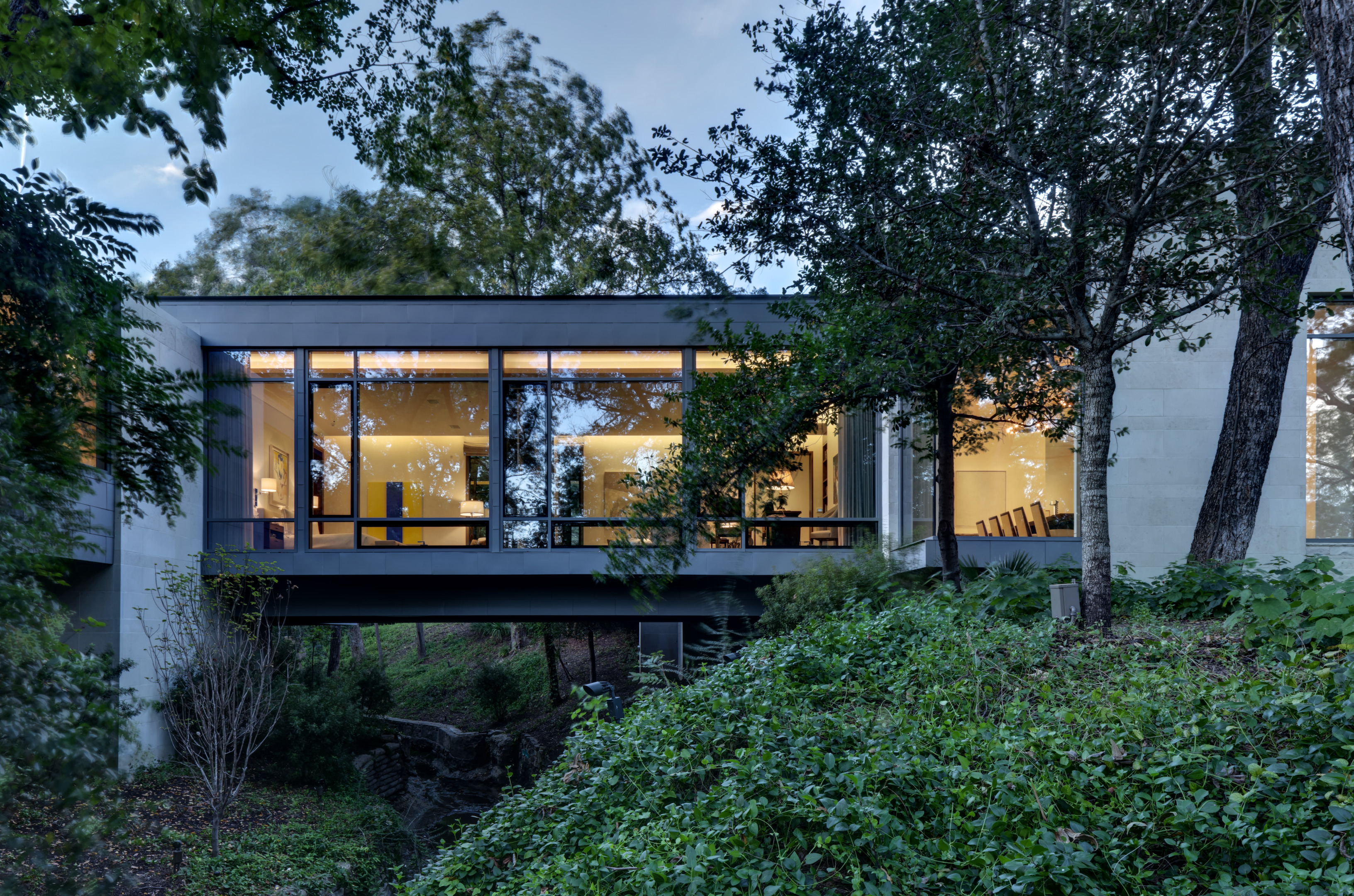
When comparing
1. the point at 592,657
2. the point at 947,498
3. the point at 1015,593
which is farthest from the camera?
the point at 592,657

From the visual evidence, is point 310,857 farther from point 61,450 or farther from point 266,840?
point 61,450

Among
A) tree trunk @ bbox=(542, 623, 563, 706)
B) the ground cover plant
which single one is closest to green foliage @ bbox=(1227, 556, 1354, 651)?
the ground cover plant

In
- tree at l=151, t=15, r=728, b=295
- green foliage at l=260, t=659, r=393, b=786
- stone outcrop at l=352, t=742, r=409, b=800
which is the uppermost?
tree at l=151, t=15, r=728, b=295

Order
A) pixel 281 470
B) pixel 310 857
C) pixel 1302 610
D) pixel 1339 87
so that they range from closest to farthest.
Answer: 1. pixel 1339 87
2. pixel 1302 610
3. pixel 310 857
4. pixel 281 470

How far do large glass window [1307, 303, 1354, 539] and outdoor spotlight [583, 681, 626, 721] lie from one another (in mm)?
9434

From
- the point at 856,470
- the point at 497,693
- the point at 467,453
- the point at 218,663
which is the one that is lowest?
the point at 497,693

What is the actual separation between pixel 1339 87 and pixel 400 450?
10947mm

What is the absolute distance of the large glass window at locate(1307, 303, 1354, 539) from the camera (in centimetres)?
1060

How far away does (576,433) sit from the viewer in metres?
12.1

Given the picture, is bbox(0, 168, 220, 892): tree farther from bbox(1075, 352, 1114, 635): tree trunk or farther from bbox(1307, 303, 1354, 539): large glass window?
bbox(1307, 303, 1354, 539): large glass window

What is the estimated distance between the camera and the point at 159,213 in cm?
459

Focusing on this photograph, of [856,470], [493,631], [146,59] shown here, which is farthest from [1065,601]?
[493,631]

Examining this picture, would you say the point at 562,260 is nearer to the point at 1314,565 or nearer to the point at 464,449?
the point at 464,449

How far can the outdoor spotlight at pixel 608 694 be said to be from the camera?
586cm
